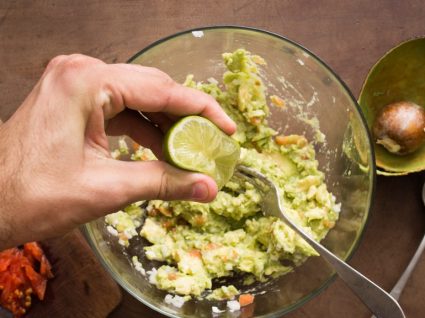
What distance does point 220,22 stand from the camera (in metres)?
2.01

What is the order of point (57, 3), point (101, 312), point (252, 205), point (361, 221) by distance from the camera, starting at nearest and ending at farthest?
point (361, 221), point (252, 205), point (101, 312), point (57, 3)

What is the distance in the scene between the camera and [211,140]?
1438 millimetres

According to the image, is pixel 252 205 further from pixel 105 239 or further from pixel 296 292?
pixel 105 239

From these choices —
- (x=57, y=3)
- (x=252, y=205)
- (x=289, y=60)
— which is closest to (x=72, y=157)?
(x=252, y=205)

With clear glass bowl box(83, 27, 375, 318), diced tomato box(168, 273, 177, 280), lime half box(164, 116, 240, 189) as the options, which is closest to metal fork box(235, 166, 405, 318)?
clear glass bowl box(83, 27, 375, 318)

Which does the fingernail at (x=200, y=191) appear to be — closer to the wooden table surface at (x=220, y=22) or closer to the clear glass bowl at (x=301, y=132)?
the clear glass bowl at (x=301, y=132)

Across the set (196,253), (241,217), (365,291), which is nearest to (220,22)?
(241,217)

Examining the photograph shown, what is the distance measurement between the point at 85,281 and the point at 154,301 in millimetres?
342

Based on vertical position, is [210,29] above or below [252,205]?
above

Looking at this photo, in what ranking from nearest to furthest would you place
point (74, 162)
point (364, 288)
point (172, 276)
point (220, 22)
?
point (74, 162) → point (364, 288) → point (172, 276) → point (220, 22)

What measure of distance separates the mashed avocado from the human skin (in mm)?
420

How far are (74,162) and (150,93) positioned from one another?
0.27 m

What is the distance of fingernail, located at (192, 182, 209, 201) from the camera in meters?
1.31

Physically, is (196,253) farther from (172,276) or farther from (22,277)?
(22,277)
